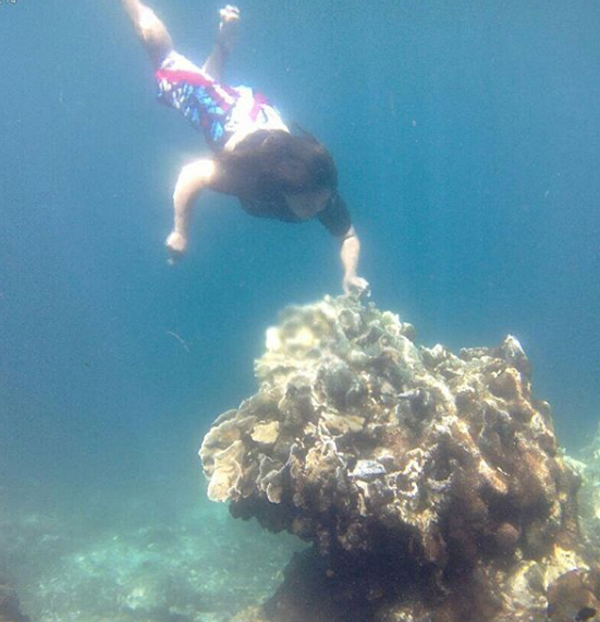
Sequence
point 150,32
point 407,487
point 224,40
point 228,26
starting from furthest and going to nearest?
point 224,40 < point 228,26 < point 150,32 < point 407,487

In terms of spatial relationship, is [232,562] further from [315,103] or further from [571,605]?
[315,103]

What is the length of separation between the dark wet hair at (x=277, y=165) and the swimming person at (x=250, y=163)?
0.01 m

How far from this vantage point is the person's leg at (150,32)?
9273 millimetres

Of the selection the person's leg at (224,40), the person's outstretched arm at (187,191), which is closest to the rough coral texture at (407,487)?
the person's outstretched arm at (187,191)

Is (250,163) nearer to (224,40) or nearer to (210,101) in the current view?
(210,101)

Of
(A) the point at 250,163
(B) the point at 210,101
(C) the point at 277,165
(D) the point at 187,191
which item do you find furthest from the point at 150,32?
(C) the point at 277,165

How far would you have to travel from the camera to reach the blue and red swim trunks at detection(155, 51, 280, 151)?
7.40 metres

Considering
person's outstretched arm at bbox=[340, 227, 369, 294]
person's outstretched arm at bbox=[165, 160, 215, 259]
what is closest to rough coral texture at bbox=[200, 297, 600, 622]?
person's outstretched arm at bbox=[340, 227, 369, 294]

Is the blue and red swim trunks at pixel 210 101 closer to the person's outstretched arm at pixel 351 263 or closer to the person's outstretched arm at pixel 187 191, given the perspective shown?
the person's outstretched arm at pixel 187 191

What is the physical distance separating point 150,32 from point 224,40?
157 cm

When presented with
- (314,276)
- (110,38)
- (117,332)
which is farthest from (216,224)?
(117,332)

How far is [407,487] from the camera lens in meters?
5.01

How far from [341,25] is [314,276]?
1714 cm

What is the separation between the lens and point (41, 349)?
5012cm
